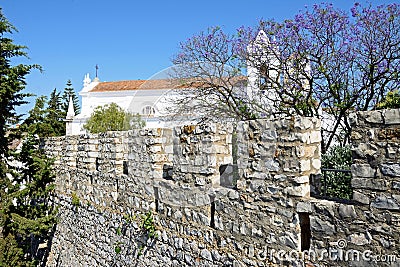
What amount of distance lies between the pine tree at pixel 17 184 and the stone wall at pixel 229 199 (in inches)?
98.1

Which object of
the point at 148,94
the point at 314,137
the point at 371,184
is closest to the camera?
the point at 371,184

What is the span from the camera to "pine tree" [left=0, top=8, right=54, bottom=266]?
9.29 meters

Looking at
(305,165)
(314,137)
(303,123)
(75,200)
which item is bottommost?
(75,200)

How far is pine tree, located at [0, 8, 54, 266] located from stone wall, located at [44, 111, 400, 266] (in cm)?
249

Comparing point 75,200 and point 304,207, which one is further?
point 75,200

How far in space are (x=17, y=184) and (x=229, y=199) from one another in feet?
24.8

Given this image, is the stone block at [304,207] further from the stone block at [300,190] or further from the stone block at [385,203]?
the stone block at [385,203]

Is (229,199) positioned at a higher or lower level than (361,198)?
lower

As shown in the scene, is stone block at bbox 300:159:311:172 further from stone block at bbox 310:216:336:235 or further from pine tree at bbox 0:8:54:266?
pine tree at bbox 0:8:54:266

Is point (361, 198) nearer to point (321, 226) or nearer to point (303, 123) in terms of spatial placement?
point (321, 226)

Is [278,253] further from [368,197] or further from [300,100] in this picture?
[300,100]

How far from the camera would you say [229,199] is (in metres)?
4.27

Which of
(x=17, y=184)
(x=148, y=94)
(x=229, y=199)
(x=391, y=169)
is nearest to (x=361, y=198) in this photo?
(x=391, y=169)

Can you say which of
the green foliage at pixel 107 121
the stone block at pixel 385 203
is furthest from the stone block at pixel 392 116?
the green foliage at pixel 107 121
